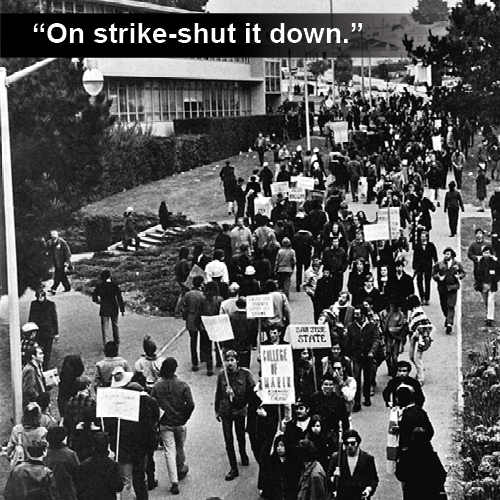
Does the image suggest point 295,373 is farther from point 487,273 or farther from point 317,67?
point 317,67

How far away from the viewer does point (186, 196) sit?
40281 millimetres

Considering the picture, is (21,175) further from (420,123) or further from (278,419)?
(420,123)

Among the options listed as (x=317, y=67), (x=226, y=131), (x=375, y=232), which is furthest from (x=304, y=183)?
(x=317, y=67)

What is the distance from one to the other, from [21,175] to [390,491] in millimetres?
9795

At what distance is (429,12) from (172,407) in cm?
15719

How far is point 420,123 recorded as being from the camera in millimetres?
45719

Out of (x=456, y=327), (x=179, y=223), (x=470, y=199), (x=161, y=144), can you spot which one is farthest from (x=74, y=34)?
(x=161, y=144)

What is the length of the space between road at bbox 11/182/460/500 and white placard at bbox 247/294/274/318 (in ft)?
4.81

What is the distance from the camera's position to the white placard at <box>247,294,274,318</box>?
1511cm

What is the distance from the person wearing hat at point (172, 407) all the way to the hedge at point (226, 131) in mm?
38699

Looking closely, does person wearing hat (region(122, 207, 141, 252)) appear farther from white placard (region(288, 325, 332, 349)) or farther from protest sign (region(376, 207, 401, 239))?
white placard (region(288, 325, 332, 349))

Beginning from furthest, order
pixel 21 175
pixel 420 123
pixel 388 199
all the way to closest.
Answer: pixel 420 123 < pixel 388 199 < pixel 21 175

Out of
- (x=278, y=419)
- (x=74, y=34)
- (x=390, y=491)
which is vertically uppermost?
(x=74, y=34)

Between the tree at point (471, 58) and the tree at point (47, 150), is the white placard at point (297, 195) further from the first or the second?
the tree at point (471, 58)
